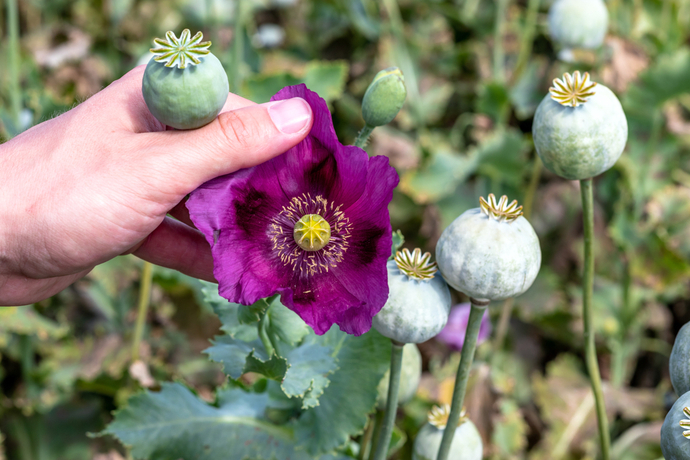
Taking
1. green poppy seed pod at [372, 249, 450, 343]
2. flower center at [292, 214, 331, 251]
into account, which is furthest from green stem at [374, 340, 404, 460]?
flower center at [292, 214, 331, 251]

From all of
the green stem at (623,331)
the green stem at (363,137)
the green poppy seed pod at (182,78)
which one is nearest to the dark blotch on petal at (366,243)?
the green stem at (363,137)

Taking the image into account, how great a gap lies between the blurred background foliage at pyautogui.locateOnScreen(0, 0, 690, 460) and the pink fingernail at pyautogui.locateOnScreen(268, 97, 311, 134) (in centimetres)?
71

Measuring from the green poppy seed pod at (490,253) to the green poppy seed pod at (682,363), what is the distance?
18 centimetres

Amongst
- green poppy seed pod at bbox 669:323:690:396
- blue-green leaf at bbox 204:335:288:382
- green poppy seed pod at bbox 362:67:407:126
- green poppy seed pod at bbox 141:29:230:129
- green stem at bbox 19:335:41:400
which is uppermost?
green poppy seed pod at bbox 362:67:407:126

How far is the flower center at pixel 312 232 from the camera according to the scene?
2.39ft

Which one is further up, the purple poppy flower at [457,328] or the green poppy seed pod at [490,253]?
the green poppy seed pod at [490,253]

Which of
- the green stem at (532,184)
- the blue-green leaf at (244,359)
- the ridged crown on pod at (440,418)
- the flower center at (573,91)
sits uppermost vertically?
the green stem at (532,184)

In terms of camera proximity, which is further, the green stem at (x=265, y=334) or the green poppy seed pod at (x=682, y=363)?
the green stem at (x=265, y=334)

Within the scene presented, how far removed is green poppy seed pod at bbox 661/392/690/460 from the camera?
0.59m

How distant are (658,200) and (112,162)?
1.56 metres

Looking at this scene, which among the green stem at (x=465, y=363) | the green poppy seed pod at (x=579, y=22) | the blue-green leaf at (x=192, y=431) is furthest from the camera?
the green poppy seed pod at (x=579, y=22)

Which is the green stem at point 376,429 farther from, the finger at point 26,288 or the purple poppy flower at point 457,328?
the purple poppy flower at point 457,328

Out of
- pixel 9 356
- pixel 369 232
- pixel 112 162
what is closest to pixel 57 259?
pixel 112 162

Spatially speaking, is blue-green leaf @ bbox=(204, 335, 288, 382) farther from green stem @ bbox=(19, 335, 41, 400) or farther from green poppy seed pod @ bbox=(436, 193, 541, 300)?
green stem @ bbox=(19, 335, 41, 400)
